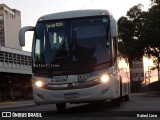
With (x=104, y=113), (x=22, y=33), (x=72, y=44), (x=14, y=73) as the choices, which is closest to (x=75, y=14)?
(x=72, y=44)

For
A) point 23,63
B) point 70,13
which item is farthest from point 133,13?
point 70,13

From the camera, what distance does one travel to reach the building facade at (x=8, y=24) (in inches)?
4146

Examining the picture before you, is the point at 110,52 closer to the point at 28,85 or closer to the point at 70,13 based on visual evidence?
the point at 70,13

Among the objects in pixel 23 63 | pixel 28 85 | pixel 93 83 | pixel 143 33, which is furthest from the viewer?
pixel 28 85

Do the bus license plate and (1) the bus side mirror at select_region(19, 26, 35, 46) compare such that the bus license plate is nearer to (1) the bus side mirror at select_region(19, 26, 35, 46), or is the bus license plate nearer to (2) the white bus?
(2) the white bus

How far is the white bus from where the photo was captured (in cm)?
1349

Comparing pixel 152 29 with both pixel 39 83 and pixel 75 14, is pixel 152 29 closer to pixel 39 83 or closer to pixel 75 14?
pixel 75 14

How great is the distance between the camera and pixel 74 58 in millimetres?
13727

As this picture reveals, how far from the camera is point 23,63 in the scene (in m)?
64.3

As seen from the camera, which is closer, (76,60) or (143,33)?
(76,60)

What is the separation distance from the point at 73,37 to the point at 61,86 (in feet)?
5.52

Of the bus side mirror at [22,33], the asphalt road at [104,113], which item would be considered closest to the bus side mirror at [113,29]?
the asphalt road at [104,113]

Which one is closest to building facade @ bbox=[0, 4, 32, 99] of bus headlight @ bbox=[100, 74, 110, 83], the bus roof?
the bus roof

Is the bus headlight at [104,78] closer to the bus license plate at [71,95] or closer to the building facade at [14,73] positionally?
the bus license plate at [71,95]
